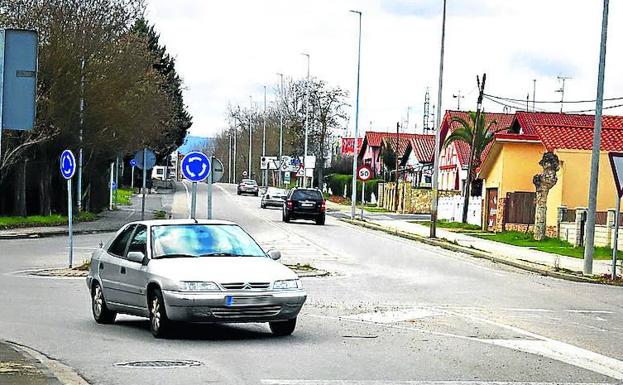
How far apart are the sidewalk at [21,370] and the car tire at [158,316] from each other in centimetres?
181

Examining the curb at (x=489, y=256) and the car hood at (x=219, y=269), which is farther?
the curb at (x=489, y=256)

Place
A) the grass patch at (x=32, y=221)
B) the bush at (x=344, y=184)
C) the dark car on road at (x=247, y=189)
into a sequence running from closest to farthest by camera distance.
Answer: the grass patch at (x=32, y=221)
the bush at (x=344, y=184)
the dark car on road at (x=247, y=189)

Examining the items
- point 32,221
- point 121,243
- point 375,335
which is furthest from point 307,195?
point 375,335

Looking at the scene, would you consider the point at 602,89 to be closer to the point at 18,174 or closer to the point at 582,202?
the point at 582,202

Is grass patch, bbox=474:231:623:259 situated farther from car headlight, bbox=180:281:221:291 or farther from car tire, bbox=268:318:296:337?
car headlight, bbox=180:281:221:291

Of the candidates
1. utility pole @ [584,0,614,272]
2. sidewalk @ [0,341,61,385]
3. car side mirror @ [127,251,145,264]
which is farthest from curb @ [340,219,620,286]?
sidewalk @ [0,341,61,385]

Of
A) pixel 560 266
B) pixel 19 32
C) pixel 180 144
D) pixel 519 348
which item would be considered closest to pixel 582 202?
pixel 560 266

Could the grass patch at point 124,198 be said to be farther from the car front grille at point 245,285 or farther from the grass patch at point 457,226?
the car front grille at point 245,285

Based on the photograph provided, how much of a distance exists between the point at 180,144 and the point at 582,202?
5518 cm

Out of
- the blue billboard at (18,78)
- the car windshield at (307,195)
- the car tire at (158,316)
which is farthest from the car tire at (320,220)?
the blue billboard at (18,78)

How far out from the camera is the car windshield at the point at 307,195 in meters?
52.3

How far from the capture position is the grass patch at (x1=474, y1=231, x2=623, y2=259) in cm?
3383

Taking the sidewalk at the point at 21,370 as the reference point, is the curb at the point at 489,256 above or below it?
below

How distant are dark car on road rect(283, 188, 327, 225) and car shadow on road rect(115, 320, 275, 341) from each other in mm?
36808
